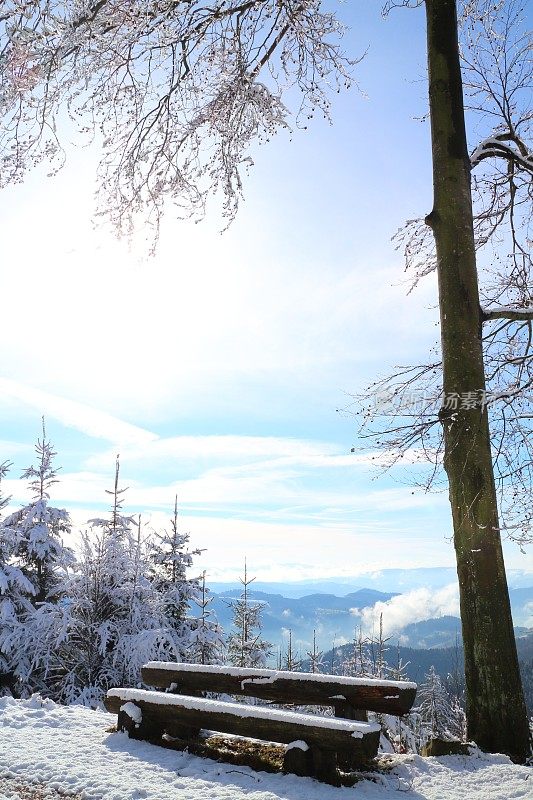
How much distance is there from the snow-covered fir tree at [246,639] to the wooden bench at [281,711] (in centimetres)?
2598

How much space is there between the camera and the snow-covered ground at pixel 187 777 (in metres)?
4.93

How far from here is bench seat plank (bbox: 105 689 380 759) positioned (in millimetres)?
5168

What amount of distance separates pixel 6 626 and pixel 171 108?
15735 millimetres

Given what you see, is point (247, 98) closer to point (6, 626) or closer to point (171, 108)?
point (171, 108)

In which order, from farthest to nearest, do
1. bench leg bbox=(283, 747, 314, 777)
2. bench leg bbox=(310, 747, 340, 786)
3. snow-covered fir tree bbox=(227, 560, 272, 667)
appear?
snow-covered fir tree bbox=(227, 560, 272, 667) → bench leg bbox=(283, 747, 314, 777) → bench leg bbox=(310, 747, 340, 786)

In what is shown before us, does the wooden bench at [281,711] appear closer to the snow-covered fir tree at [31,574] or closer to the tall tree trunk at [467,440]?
the tall tree trunk at [467,440]

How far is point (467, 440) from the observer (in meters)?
6.87

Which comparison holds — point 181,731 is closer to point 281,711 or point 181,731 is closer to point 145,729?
point 145,729

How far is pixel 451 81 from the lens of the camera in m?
7.81

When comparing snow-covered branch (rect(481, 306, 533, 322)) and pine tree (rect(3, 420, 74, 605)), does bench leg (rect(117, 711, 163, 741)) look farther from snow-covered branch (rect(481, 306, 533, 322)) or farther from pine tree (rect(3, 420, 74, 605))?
pine tree (rect(3, 420, 74, 605))

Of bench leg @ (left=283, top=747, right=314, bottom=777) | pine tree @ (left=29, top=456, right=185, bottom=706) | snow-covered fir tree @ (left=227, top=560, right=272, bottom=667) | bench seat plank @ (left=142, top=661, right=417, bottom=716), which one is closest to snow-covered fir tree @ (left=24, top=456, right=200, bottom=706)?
pine tree @ (left=29, top=456, right=185, bottom=706)

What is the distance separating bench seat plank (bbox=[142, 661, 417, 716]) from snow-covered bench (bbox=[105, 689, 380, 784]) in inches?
22.6

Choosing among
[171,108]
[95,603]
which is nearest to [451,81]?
[171,108]

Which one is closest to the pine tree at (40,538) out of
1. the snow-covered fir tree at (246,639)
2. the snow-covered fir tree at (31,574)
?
the snow-covered fir tree at (31,574)
